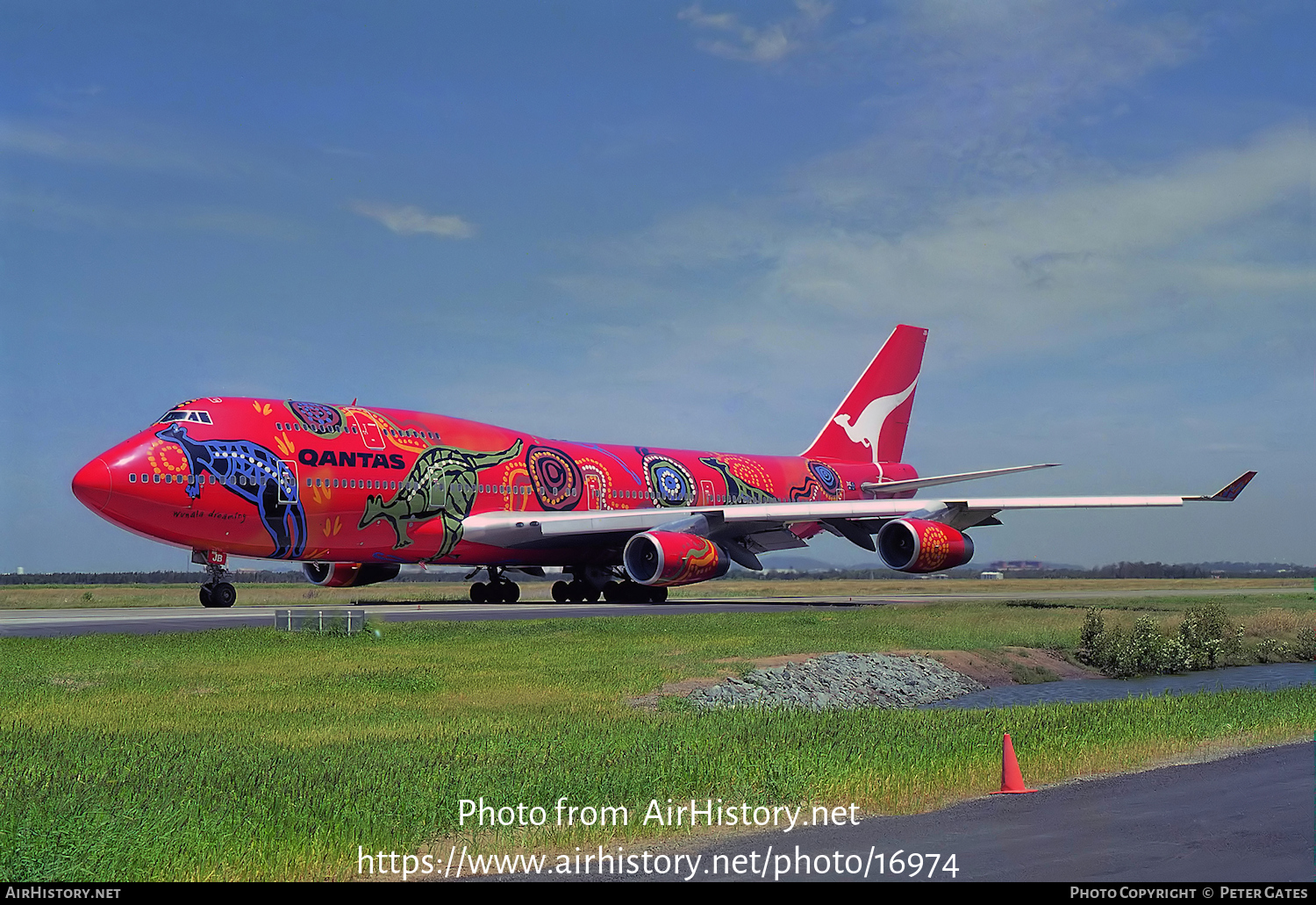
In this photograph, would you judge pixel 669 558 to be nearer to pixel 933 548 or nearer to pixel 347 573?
pixel 933 548

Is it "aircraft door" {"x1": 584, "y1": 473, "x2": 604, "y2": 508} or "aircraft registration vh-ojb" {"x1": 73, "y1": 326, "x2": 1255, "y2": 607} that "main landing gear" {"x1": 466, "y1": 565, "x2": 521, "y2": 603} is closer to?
"aircraft registration vh-ojb" {"x1": 73, "y1": 326, "x2": 1255, "y2": 607}

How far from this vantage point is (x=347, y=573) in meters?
39.5

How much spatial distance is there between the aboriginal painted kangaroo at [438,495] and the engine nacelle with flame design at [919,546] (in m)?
12.7

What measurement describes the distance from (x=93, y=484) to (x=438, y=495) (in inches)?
383

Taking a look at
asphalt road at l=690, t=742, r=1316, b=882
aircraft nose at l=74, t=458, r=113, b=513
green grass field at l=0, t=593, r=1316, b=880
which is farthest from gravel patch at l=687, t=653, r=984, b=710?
aircraft nose at l=74, t=458, r=113, b=513

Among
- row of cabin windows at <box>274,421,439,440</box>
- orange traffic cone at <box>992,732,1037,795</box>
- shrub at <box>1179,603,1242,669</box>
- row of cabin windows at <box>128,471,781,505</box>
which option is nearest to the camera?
orange traffic cone at <box>992,732,1037,795</box>

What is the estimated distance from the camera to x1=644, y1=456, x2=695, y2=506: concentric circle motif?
43.8 m

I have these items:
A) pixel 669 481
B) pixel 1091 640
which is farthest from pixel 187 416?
pixel 1091 640

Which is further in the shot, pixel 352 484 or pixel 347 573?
pixel 347 573

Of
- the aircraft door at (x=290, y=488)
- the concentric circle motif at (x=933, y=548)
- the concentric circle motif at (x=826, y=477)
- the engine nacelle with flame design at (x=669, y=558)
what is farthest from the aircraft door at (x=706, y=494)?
the aircraft door at (x=290, y=488)

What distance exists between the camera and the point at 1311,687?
2034cm

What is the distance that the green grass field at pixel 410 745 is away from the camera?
8438 mm

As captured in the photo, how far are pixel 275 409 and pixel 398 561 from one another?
634 cm

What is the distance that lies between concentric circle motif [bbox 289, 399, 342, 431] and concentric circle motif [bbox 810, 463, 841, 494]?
22134 mm
